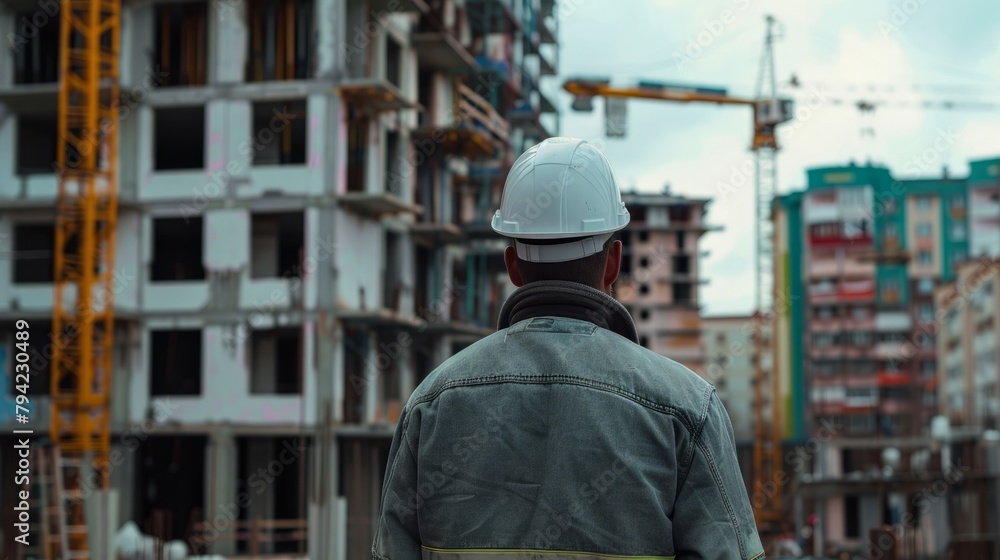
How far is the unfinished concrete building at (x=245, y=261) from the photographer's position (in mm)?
28859

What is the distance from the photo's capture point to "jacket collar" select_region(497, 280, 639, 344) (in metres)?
2.71

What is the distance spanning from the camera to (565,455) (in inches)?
100

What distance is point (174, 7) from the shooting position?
101 ft

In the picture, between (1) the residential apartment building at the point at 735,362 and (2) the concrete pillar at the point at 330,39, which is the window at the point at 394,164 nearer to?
(2) the concrete pillar at the point at 330,39

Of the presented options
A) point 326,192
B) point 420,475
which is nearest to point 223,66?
point 326,192

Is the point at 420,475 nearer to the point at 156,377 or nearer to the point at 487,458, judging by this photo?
the point at 487,458

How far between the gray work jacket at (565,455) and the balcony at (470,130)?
3083 cm

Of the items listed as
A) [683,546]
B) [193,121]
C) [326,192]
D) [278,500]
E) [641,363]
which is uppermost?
[193,121]

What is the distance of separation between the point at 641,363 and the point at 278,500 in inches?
1154

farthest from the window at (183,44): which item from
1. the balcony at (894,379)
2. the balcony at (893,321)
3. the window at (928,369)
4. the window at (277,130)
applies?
the window at (928,369)

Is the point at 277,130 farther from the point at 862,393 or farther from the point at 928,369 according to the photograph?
the point at 928,369

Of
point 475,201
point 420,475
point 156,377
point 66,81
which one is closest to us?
point 420,475

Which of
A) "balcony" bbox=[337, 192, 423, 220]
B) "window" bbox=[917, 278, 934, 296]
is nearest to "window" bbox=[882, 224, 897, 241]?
"window" bbox=[917, 278, 934, 296]

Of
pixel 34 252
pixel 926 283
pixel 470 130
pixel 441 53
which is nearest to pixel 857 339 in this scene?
pixel 926 283
